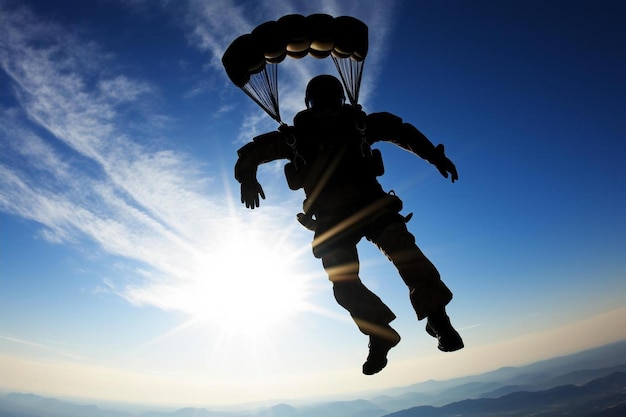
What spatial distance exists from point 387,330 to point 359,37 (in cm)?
338

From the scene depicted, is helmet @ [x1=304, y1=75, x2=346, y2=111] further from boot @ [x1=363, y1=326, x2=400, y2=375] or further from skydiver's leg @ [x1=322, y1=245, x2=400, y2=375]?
boot @ [x1=363, y1=326, x2=400, y2=375]

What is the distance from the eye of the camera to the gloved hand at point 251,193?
3.74 m

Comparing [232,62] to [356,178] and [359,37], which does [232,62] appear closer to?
[359,37]

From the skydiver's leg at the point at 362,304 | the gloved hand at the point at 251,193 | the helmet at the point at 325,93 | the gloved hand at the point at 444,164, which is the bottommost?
the skydiver's leg at the point at 362,304

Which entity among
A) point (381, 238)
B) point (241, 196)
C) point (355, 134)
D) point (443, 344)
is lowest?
point (443, 344)

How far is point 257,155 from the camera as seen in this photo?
3.93 m

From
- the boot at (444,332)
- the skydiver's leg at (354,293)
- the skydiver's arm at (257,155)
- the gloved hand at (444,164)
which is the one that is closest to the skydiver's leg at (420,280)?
the boot at (444,332)

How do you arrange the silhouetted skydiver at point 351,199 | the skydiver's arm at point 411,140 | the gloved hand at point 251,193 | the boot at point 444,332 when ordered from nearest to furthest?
the boot at point 444,332
the silhouetted skydiver at point 351,199
the gloved hand at point 251,193
the skydiver's arm at point 411,140

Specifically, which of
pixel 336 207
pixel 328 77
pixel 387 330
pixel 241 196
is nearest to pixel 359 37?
pixel 328 77

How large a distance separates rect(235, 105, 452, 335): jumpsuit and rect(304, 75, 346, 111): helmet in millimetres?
140

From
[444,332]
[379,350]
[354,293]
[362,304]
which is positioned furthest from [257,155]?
[444,332]

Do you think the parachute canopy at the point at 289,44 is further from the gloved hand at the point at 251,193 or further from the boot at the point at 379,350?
the boot at the point at 379,350

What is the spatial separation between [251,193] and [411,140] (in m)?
2.17

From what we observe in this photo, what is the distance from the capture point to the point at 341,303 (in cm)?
348
